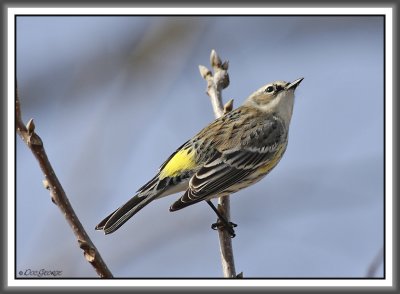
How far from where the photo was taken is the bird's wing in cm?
566

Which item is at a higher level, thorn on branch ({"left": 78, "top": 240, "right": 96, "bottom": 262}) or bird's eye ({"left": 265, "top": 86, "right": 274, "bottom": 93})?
bird's eye ({"left": 265, "top": 86, "right": 274, "bottom": 93})

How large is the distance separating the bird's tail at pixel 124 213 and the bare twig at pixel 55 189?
171 cm

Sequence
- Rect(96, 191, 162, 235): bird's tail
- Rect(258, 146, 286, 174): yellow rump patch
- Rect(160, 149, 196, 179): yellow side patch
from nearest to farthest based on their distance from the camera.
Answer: Rect(96, 191, 162, 235): bird's tail
Rect(160, 149, 196, 179): yellow side patch
Rect(258, 146, 286, 174): yellow rump patch

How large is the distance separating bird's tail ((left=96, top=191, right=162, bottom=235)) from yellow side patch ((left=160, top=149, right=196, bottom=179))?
0.38 meters

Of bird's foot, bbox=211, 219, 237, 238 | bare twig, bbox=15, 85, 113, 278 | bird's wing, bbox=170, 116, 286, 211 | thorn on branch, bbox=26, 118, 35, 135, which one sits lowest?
bare twig, bbox=15, 85, 113, 278

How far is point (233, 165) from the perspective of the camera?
246 inches

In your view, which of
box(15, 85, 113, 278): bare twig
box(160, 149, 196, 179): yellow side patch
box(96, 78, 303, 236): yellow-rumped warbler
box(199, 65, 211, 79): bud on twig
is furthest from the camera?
box(199, 65, 211, 79): bud on twig

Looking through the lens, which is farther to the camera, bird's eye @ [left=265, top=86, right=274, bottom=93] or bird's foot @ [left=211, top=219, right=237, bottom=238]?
bird's eye @ [left=265, top=86, right=274, bottom=93]

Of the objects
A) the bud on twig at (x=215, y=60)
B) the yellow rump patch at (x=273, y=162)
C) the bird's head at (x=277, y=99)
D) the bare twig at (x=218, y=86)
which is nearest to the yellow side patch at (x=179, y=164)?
the bare twig at (x=218, y=86)

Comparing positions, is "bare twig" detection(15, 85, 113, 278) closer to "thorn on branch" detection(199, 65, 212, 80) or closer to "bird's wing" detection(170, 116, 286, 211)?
"bird's wing" detection(170, 116, 286, 211)

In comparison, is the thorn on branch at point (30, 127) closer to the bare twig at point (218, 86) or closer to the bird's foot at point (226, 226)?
the bird's foot at point (226, 226)

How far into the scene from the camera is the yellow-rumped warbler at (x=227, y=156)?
18.4ft

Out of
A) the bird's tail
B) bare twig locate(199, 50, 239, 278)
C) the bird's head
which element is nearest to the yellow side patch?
the bird's tail

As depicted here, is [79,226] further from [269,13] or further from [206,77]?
[206,77]
